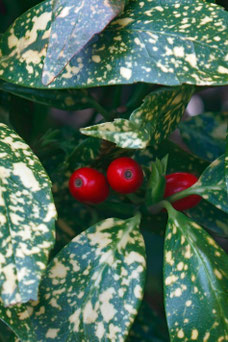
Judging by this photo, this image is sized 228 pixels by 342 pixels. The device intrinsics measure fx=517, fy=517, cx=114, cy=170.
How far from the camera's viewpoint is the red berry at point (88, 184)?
0.87 metres

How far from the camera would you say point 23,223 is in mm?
650

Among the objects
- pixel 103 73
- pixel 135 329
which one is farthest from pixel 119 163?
pixel 135 329

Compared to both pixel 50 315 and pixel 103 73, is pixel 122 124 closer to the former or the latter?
pixel 103 73

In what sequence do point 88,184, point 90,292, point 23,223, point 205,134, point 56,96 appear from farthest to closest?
point 205,134, point 56,96, point 88,184, point 90,292, point 23,223

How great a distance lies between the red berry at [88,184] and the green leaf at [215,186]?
0.16 metres

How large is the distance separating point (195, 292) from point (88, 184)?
0.26 metres

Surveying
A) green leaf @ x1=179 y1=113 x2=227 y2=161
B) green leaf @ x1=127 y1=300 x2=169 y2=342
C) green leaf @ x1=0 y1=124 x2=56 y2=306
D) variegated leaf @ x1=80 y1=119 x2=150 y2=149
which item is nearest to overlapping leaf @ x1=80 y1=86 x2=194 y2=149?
variegated leaf @ x1=80 y1=119 x2=150 y2=149

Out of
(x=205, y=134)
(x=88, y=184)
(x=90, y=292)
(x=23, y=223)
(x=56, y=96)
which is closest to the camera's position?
(x=23, y=223)

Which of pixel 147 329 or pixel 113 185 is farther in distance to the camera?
pixel 147 329

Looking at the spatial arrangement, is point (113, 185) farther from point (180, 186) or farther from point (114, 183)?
point (180, 186)

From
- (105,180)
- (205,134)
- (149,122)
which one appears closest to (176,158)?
(205,134)

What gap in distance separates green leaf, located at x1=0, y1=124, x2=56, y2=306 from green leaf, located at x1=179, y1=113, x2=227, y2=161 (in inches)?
18.0

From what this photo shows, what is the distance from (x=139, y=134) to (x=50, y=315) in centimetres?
30

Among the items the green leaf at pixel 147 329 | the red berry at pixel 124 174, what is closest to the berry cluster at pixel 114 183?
the red berry at pixel 124 174
